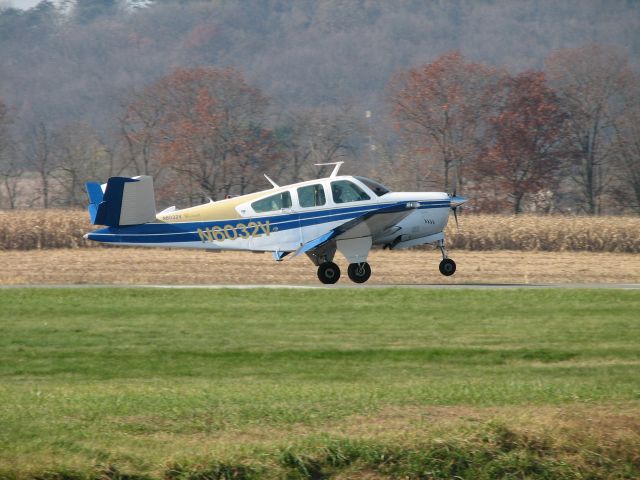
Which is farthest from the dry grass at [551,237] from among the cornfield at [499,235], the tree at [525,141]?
the tree at [525,141]

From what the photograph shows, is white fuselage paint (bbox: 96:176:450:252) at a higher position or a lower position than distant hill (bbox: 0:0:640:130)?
lower

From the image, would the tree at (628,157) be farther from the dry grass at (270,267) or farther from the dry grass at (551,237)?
the dry grass at (270,267)

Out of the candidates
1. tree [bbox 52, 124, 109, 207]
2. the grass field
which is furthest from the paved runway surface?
tree [bbox 52, 124, 109, 207]

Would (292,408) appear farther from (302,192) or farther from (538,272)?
(538,272)

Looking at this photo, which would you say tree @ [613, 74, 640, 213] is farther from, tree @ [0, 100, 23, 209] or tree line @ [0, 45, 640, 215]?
tree @ [0, 100, 23, 209]

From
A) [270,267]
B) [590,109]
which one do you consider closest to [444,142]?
[590,109]

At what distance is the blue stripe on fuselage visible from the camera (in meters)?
24.6

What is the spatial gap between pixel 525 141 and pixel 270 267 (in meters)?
33.1

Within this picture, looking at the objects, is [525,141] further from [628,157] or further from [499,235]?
[499,235]

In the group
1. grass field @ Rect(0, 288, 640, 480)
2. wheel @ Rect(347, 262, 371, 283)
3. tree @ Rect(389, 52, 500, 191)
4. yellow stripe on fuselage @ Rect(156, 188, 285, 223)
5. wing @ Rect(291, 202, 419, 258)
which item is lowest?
grass field @ Rect(0, 288, 640, 480)

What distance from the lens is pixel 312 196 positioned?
81.9ft

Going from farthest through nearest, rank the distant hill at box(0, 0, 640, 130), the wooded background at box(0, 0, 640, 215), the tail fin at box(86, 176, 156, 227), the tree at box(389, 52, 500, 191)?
the distant hill at box(0, 0, 640, 130), the tree at box(389, 52, 500, 191), the wooded background at box(0, 0, 640, 215), the tail fin at box(86, 176, 156, 227)

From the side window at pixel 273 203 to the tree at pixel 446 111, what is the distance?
114 feet

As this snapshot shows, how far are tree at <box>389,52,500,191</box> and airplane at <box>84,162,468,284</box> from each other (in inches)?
1345
